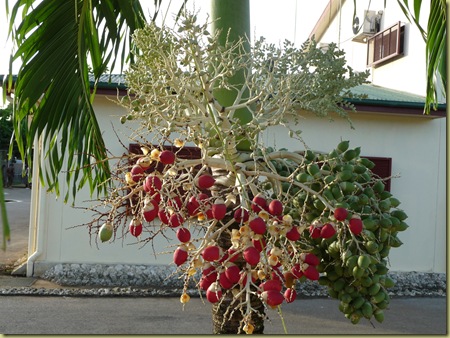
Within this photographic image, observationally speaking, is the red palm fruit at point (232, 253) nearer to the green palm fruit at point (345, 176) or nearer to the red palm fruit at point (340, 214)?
the red palm fruit at point (340, 214)

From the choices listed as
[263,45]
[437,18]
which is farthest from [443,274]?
[263,45]

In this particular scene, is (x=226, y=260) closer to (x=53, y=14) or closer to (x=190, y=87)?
(x=190, y=87)

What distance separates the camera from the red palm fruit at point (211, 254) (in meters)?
1.74

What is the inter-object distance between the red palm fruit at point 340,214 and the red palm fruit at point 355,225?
0.08 ft

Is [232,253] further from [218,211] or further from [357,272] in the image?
[357,272]

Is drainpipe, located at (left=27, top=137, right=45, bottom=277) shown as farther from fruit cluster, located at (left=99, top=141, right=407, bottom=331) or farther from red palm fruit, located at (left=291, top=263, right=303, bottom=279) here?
red palm fruit, located at (left=291, top=263, right=303, bottom=279)

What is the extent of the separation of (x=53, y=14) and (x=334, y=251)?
1749 mm

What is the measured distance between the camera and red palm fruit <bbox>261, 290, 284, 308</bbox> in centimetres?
165

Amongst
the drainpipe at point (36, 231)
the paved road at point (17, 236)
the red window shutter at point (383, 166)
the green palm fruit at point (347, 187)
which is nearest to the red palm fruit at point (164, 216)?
the green palm fruit at point (347, 187)

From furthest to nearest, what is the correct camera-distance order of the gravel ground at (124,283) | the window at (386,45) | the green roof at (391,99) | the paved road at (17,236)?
the window at (386,45)
the paved road at (17,236)
the green roof at (391,99)
the gravel ground at (124,283)

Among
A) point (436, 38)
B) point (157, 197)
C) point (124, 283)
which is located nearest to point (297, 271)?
point (157, 197)

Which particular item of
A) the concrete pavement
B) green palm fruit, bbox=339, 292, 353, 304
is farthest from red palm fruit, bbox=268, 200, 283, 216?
the concrete pavement

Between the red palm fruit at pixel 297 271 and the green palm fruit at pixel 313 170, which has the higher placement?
the green palm fruit at pixel 313 170

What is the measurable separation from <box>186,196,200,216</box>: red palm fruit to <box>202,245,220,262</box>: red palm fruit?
15 centimetres
